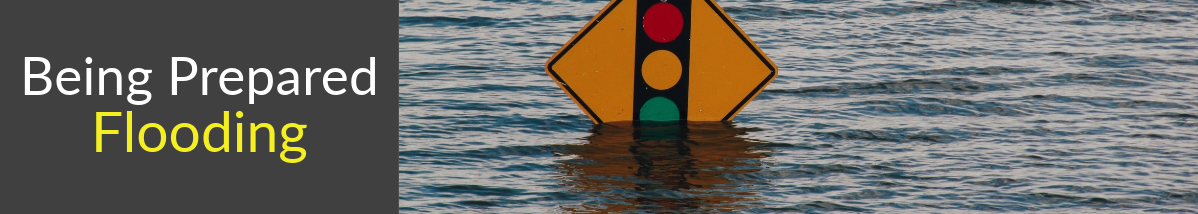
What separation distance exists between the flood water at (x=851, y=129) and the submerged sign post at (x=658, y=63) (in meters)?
0.18

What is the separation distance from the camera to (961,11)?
15.7 m

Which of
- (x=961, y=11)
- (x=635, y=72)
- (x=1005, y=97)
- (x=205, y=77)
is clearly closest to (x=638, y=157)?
(x=635, y=72)

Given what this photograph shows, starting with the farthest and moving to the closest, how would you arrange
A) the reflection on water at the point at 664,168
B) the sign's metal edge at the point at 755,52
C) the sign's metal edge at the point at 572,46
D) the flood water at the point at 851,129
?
the sign's metal edge at the point at 755,52
the sign's metal edge at the point at 572,46
the flood water at the point at 851,129
the reflection on water at the point at 664,168

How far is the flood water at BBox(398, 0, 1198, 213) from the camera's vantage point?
692 centimetres

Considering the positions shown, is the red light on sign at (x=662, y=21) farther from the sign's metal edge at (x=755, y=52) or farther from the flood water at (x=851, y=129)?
the flood water at (x=851, y=129)

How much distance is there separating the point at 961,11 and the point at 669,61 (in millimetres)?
8203

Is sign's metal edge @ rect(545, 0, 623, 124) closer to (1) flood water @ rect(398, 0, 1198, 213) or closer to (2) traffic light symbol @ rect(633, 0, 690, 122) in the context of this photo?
(2) traffic light symbol @ rect(633, 0, 690, 122)

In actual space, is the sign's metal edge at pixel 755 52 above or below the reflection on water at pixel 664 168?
above

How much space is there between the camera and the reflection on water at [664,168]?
22.1 ft

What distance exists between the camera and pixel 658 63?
27.7 ft

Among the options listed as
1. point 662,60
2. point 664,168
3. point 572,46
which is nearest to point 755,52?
point 662,60

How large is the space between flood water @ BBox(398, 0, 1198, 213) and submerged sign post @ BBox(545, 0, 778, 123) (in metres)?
0.18

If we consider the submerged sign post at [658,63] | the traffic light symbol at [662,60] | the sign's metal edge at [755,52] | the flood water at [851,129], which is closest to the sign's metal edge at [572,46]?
the submerged sign post at [658,63]

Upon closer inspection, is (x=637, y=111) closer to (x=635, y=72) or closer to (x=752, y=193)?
(x=635, y=72)
